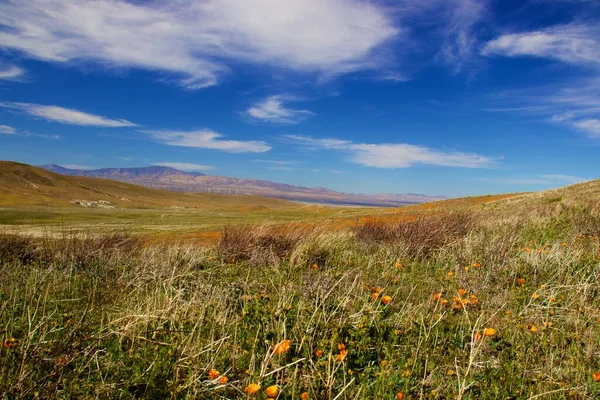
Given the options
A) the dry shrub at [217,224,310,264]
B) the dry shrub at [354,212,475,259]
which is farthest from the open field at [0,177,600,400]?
the dry shrub at [354,212,475,259]

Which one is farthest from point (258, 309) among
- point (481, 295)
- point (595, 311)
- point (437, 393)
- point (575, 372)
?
point (595, 311)

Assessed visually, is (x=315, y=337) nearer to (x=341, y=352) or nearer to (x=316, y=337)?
(x=316, y=337)

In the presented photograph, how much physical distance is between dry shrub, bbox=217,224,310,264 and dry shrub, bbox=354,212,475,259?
205cm

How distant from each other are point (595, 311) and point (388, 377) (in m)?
2.59

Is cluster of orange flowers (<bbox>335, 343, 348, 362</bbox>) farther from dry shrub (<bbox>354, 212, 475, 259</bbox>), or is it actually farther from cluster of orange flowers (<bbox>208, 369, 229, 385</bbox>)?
dry shrub (<bbox>354, 212, 475, 259</bbox>)

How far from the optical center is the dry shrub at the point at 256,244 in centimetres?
808

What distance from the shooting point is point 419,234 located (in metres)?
9.27

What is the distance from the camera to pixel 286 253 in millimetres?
8539

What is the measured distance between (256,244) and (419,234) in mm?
3797

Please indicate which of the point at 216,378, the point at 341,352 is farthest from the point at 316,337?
the point at 216,378

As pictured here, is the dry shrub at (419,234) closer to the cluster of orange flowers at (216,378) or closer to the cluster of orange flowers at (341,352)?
the cluster of orange flowers at (341,352)

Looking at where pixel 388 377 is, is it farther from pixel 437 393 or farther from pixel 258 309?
pixel 258 309

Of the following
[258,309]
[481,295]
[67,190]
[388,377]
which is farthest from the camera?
[67,190]

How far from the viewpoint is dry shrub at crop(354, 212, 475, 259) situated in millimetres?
8641
